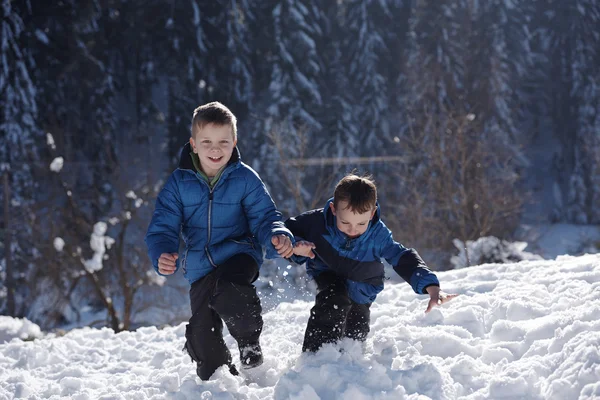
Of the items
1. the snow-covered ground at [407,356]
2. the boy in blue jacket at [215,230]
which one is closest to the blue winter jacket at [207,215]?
the boy in blue jacket at [215,230]

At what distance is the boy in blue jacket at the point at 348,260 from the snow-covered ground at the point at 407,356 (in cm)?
16

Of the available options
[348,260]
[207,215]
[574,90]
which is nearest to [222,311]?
[207,215]

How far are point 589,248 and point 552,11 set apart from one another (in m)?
15.7

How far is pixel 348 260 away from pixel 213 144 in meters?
1.02

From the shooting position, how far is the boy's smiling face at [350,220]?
349 cm

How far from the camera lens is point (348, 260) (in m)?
3.69

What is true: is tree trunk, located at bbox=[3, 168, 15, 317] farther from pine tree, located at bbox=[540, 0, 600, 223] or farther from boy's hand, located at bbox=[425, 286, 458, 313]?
pine tree, located at bbox=[540, 0, 600, 223]

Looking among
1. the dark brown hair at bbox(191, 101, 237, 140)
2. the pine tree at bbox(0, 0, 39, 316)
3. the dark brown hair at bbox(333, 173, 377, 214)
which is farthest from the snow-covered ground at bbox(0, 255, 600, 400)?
the pine tree at bbox(0, 0, 39, 316)

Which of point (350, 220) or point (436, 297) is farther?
point (350, 220)

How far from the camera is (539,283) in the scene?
4648 mm

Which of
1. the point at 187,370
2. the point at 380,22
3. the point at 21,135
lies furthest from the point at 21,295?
the point at 380,22

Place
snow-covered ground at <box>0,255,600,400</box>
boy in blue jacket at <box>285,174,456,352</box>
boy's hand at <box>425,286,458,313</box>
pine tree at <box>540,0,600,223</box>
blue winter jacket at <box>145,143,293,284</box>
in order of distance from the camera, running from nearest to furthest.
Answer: snow-covered ground at <box>0,255,600,400</box>
boy's hand at <box>425,286,458,313</box>
boy in blue jacket at <box>285,174,456,352</box>
blue winter jacket at <box>145,143,293,284</box>
pine tree at <box>540,0,600,223</box>

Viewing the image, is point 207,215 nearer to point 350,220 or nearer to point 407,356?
point 350,220

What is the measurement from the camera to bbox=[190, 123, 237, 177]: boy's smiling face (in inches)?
138
